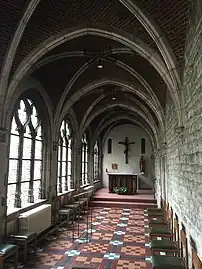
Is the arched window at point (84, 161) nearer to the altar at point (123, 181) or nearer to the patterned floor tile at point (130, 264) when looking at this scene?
the altar at point (123, 181)

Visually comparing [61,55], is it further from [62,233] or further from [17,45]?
[62,233]

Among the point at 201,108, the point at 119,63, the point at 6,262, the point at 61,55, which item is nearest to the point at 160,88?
the point at 119,63

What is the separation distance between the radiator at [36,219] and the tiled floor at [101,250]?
1.50 ft

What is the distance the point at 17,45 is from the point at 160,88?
4.48 meters

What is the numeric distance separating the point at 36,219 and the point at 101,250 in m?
1.79

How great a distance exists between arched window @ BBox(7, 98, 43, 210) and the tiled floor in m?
1.39

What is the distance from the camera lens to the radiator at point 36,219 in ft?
19.4

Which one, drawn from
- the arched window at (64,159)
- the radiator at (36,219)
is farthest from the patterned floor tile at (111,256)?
the arched window at (64,159)

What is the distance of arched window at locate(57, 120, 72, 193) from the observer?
9.66 meters

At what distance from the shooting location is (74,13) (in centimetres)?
503

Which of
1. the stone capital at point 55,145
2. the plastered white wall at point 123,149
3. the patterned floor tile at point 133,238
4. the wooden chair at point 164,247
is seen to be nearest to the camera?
the wooden chair at point 164,247

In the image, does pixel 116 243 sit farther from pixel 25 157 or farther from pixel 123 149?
pixel 123 149

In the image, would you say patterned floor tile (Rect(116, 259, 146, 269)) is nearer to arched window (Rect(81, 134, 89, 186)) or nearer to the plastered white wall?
arched window (Rect(81, 134, 89, 186))

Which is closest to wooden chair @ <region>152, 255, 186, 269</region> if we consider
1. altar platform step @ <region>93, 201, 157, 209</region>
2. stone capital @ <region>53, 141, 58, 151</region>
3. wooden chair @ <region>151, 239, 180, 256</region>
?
wooden chair @ <region>151, 239, 180, 256</region>
